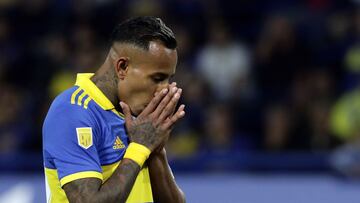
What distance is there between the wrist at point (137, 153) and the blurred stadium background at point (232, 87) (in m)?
4.00

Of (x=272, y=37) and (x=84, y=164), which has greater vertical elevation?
(x=272, y=37)

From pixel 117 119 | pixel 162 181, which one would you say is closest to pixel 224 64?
pixel 162 181

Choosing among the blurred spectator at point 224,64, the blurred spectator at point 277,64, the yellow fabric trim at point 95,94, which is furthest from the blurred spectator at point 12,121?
the yellow fabric trim at point 95,94

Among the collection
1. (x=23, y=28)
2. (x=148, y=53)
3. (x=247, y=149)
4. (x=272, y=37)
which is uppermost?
(x=23, y=28)

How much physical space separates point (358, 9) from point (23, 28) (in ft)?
14.1

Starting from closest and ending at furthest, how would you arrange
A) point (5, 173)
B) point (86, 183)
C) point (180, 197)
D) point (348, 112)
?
point (86, 183) → point (180, 197) → point (5, 173) → point (348, 112)

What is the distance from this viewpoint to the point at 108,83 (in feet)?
11.7

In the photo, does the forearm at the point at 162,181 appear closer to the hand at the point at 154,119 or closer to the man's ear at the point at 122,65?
the hand at the point at 154,119

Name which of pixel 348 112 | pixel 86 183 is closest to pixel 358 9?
pixel 348 112

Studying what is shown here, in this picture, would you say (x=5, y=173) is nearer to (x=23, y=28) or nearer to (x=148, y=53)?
(x=23, y=28)

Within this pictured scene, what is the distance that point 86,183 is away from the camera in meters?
3.31

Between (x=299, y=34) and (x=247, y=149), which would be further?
(x=299, y=34)

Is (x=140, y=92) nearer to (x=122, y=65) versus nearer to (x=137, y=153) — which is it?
(x=122, y=65)

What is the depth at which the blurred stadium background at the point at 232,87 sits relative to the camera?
8.10m
